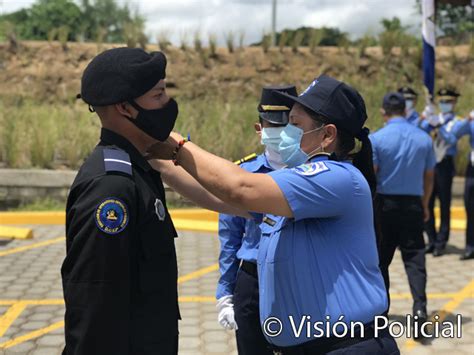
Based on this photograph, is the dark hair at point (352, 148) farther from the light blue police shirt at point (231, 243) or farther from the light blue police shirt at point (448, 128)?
the light blue police shirt at point (448, 128)

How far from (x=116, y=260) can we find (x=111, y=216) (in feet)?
0.45

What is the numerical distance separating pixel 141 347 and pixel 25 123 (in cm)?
1022

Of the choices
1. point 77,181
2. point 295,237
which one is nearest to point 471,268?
point 295,237

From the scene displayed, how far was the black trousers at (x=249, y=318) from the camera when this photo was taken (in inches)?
112

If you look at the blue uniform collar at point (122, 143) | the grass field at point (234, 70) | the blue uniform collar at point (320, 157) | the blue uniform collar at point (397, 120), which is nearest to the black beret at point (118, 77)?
the blue uniform collar at point (122, 143)

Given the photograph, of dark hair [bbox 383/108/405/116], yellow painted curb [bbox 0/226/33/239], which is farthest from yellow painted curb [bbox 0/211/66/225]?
dark hair [bbox 383/108/405/116]

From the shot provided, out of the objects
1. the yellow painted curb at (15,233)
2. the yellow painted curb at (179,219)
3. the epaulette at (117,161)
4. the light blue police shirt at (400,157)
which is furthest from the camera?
the yellow painted curb at (179,219)

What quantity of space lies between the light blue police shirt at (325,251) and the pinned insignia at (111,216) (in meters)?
0.54

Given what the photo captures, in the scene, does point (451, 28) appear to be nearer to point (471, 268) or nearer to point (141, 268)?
point (471, 268)

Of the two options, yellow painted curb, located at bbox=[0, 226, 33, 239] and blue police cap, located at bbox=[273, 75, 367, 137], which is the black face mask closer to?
blue police cap, located at bbox=[273, 75, 367, 137]

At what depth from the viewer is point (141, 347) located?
187 cm

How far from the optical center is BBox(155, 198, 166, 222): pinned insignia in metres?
1.88

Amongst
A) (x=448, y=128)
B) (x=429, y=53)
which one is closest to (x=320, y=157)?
(x=429, y=53)

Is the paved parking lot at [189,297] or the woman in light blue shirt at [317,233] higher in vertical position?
the woman in light blue shirt at [317,233]
